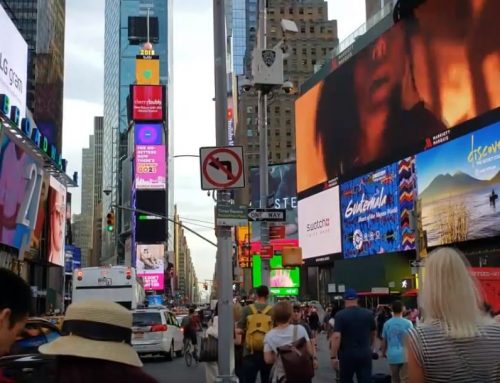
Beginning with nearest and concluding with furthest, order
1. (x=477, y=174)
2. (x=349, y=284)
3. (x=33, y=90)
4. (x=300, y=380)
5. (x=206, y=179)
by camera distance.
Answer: (x=300, y=380)
(x=206, y=179)
(x=477, y=174)
(x=349, y=284)
(x=33, y=90)

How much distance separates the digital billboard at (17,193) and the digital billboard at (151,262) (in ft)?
254

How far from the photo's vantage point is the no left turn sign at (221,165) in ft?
32.0

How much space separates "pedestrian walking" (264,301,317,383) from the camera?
7016mm

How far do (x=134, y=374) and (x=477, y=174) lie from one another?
44.8m

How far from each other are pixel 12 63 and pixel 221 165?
4091 cm

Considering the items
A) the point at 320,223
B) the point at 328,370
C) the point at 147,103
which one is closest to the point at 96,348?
the point at 328,370

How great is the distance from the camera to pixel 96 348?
256 centimetres

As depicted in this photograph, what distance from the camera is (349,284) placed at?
67.4 metres

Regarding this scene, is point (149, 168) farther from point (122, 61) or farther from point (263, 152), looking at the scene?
point (263, 152)

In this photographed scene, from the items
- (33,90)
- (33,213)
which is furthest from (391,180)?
(33,90)

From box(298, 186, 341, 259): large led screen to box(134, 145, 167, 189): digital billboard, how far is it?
50.2 metres

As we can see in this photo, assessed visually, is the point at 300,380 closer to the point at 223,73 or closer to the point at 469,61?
the point at 223,73

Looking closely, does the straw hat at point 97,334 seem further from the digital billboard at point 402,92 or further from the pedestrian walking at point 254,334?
Result: the digital billboard at point 402,92

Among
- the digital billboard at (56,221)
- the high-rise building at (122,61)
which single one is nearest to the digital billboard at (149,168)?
the high-rise building at (122,61)
